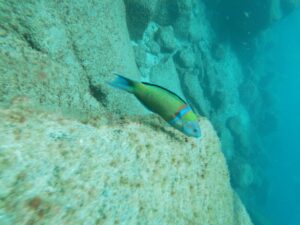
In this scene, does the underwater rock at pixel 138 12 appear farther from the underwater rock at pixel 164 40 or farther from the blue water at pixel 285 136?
the blue water at pixel 285 136

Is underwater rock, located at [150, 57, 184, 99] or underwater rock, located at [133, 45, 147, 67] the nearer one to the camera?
underwater rock, located at [133, 45, 147, 67]

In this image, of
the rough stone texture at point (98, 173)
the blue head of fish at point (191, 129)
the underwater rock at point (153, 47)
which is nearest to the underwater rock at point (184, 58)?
the underwater rock at point (153, 47)

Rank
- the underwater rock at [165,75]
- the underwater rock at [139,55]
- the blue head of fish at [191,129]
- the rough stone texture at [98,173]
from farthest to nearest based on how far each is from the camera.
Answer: the underwater rock at [165,75]
the underwater rock at [139,55]
the blue head of fish at [191,129]
the rough stone texture at [98,173]

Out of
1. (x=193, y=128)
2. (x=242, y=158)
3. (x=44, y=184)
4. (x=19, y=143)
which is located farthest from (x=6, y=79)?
(x=242, y=158)

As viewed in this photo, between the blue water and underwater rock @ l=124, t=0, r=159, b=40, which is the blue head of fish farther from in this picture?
the blue water

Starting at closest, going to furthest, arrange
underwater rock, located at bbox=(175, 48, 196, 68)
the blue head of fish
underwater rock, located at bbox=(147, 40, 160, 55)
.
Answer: the blue head of fish, underwater rock, located at bbox=(147, 40, 160, 55), underwater rock, located at bbox=(175, 48, 196, 68)

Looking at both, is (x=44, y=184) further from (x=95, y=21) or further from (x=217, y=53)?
(x=217, y=53)

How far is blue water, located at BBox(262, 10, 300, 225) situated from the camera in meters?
29.2

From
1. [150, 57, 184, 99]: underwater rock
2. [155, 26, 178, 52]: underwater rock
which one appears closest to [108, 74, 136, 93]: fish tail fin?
[150, 57, 184, 99]: underwater rock

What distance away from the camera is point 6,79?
5.97 ft

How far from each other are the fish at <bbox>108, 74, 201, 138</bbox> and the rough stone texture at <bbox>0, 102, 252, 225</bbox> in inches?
5.0

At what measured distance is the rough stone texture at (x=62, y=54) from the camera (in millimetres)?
2002

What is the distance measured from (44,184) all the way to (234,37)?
15.2m

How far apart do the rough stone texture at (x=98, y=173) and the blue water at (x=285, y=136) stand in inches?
898
